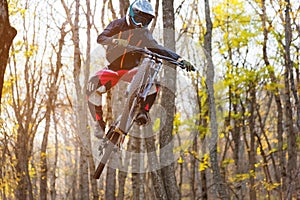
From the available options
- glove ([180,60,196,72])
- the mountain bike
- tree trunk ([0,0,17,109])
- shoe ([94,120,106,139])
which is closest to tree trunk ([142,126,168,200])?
shoe ([94,120,106,139])

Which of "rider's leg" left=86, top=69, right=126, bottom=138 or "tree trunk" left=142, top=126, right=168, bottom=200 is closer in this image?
"rider's leg" left=86, top=69, right=126, bottom=138

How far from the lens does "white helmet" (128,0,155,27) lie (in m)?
3.67

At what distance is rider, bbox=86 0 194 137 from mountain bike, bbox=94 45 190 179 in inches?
2.4

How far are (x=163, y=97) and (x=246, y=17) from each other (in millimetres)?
8809

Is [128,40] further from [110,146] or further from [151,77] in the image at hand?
[110,146]

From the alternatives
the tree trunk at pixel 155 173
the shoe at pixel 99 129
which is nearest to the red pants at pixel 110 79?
the shoe at pixel 99 129

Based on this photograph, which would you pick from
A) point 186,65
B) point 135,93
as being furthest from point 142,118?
point 186,65

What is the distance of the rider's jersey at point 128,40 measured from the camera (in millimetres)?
3768

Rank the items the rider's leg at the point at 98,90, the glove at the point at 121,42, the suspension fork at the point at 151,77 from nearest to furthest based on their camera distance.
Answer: the glove at the point at 121,42
the suspension fork at the point at 151,77
the rider's leg at the point at 98,90

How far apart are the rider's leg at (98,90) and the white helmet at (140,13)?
46 centimetres

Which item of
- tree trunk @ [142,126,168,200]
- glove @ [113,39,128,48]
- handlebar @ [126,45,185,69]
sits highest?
glove @ [113,39,128,48]

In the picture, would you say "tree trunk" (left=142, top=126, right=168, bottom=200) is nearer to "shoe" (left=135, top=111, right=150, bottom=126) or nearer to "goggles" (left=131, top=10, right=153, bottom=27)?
"shoe" (left=135, top=111, right=150, bottom=126)

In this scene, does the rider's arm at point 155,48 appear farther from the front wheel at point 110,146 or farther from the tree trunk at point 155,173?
the tree trunk at point 155,173

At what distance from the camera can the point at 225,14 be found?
13.8m
